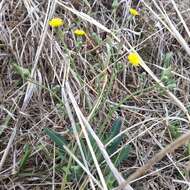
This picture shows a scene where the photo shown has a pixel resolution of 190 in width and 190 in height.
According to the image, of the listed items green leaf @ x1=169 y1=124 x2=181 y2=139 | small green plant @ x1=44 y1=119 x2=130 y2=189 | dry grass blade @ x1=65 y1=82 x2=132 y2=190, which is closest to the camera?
dry grass blade @ x1=65 y1=82 x2=132 y2=190

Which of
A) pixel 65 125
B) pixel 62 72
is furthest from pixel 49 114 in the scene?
pixel 62 72

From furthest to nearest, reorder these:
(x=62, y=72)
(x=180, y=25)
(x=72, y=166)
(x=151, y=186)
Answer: (x=180, y=25)
(x=62, y=72)
(x=151, y=186)
(x=72, y=166)

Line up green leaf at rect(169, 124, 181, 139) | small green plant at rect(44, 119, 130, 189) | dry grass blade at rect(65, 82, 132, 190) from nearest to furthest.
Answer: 1. dry grass blade at rect(65, 82, 132, 190)
2. small green plant at rect(44, 119, 130, 189)
3. green leaf at rect(169, 124, 181, 139)

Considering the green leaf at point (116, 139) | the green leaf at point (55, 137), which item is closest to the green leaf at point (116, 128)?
the green leaf at point (116, 139)

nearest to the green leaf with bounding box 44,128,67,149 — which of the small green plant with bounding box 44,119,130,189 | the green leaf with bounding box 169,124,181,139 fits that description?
the small green plant with bounding box 44,119,130,189

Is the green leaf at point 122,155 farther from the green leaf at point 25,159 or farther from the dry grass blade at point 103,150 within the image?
the green leaf at point 25,159

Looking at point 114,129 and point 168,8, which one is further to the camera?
point 168,8

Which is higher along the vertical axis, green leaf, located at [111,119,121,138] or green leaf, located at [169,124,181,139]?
green leaf, located at [111,119,121,138]

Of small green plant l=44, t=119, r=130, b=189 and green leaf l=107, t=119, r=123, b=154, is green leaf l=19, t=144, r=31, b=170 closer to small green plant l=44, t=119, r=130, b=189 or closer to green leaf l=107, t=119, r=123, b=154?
small green plant l=44, t=119, r=130, b=189

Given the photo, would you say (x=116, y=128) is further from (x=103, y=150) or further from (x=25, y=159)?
(x=25, y=159)

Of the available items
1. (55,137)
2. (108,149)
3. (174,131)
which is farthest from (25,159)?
(174,131)

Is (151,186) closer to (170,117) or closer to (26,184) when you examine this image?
(170,117)
